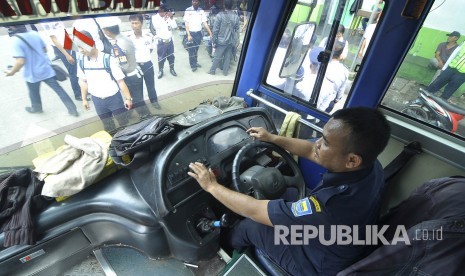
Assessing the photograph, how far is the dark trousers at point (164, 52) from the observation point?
1934 mm

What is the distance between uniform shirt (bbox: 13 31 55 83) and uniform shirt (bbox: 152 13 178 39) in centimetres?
70

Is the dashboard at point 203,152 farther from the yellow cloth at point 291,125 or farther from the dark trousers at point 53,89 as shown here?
the dark trousers at point 53,89

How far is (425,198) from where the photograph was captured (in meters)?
1.12

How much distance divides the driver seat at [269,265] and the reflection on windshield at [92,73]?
1.51 m

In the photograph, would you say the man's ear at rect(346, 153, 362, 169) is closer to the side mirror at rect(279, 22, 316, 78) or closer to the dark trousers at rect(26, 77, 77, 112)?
the side mirror at rect(279, 22, 316, 78)

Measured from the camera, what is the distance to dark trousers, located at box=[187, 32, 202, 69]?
214 cm

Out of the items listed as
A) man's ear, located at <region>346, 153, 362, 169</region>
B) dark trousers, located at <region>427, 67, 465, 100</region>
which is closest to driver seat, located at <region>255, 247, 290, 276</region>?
man's ear, located at <region>346, 153, 362, 169</region>

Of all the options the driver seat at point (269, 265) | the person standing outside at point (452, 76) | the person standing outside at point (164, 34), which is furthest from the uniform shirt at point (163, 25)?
the person standing outside at point (452, 76)

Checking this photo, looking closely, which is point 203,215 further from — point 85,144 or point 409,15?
point 409,15

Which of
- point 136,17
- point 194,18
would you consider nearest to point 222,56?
point 194,18

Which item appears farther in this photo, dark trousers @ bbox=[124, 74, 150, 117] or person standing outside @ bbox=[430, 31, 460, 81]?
dark trousers @ bbox=[124, 74, 150, 117]

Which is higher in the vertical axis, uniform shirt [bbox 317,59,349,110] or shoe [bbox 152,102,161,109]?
uniform shirt [bbox 317,59,349,110]

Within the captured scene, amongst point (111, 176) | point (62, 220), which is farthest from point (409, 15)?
point (62, 220)

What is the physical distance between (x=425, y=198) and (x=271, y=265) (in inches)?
36.4
